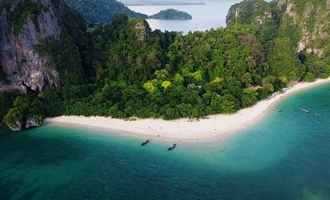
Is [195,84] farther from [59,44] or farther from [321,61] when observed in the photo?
[321,61]

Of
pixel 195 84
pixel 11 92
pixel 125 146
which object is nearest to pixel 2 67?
pixel 11 92

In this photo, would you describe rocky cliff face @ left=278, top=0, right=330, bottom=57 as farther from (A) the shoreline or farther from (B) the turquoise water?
(B) the turquoise water

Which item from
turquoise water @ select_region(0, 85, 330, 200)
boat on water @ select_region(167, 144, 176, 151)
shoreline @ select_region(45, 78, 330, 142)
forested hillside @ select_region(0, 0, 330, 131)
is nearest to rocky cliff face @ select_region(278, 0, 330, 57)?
forested hillside @ select_region(0, 0, 330, 131)

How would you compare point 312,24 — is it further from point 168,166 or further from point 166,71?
point 168,166

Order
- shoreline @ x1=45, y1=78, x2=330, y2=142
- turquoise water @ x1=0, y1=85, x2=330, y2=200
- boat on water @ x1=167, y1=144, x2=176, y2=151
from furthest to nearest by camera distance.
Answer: shoreline @ x1=45, y1=78, x2=330, y2=142, boat on water @ x1=167, y1=144, x2=176, y2=151, turquoise water @ x1=0, y1=85, x2=330, y2=200

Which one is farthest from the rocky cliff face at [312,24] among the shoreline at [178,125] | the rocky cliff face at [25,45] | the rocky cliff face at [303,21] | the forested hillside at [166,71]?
the rocky cliff face at [25,45]
